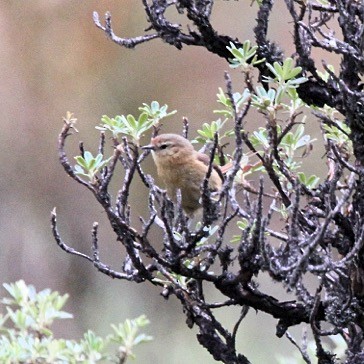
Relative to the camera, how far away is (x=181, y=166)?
174 cm

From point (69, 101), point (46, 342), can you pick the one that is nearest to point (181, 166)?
point (46, 342)

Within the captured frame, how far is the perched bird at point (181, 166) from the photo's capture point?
A: 1.67m

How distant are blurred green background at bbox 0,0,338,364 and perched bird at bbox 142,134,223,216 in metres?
1.91

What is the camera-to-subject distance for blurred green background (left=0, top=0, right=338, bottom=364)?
145 inches

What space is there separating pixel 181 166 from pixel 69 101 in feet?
6.91

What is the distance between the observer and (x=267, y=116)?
117 centimetres

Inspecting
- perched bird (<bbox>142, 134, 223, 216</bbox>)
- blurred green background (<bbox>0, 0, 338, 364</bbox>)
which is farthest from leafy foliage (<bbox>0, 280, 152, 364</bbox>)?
blurred green background (<bbox>0, 0, 338, 364</bbox>)

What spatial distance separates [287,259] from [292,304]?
0.17 metres

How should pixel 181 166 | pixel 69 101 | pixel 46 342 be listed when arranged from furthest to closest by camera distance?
1. pixel 69 101
2. pixel 181 166
3. pixel 46 342

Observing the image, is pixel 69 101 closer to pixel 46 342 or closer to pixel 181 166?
pixel 181 166

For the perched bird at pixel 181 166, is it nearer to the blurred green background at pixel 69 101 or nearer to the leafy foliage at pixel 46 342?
the leafy foliage at pixel 46 342

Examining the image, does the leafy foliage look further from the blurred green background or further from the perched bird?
the blurred green background

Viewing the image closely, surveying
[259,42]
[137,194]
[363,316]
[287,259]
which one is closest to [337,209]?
[287,259]

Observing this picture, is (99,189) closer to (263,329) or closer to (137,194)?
(137,194)
